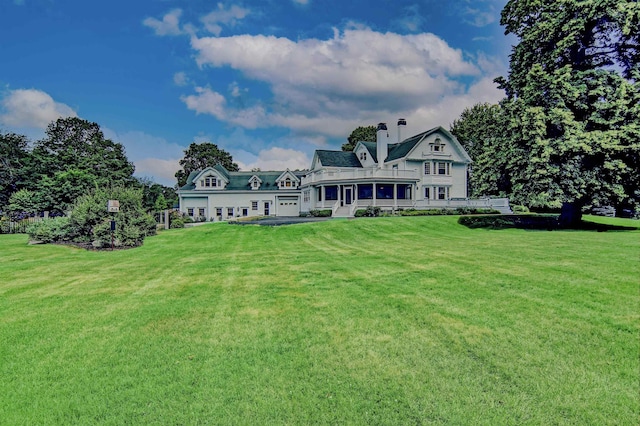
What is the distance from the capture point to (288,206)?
44.1 m

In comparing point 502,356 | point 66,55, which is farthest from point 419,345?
point 66,55

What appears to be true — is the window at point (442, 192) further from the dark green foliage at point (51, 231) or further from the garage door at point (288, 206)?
the dark green foliage at point (51, 231)

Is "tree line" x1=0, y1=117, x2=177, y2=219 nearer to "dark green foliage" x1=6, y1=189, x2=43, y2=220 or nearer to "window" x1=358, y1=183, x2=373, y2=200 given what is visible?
"dark green foliage" x1=6, y1=189, x2=43, y2=220

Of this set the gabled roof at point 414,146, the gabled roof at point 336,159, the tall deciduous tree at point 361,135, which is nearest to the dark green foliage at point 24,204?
the gabled roof at point 336,159

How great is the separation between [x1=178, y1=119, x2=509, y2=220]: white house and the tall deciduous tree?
17.7m

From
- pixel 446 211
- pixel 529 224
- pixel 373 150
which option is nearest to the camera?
pixel 529 224

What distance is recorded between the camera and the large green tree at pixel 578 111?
1888 centimetres

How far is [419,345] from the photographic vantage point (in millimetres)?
4457

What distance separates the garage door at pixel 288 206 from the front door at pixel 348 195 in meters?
9.68

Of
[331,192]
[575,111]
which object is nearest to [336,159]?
[331,192]

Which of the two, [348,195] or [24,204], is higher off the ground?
[348,195]

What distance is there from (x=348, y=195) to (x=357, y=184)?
7.12 feet

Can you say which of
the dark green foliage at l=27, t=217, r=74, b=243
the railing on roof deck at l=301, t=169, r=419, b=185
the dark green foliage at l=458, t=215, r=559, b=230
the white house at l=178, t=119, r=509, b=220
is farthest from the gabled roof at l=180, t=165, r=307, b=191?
the dark green foliage at l=27, t=217, r=74, b=243

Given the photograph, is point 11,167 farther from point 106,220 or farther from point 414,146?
point 414,146
